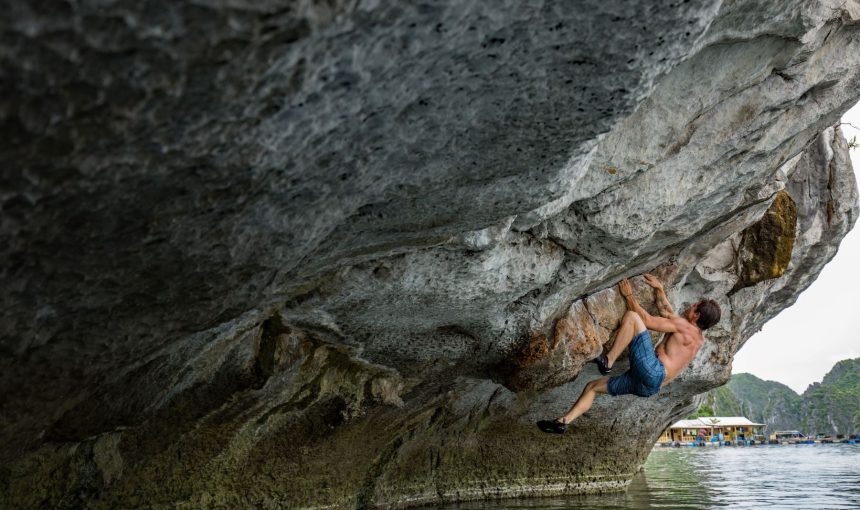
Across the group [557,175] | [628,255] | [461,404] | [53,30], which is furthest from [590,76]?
[461,404]

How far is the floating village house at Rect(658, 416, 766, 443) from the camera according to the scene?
63.2 m

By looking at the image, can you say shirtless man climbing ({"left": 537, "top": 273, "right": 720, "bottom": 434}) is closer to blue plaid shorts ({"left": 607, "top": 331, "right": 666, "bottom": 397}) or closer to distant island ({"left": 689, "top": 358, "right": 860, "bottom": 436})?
blue plaid shorts ({"left": 607, "top": 331, "right": 666, "bottom": 397})

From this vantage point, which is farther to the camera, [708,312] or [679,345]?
[679,345]

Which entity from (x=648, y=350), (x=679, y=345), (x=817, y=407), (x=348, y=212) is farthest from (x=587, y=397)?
(x=817, y=407)

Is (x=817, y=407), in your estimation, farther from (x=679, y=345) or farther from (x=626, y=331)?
(x=626, y=331)

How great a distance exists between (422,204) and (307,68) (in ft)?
6.56

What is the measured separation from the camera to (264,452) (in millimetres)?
8258

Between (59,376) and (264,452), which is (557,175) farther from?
(264,452)

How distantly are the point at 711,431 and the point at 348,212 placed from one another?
69679mm

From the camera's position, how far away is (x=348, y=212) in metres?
4.23

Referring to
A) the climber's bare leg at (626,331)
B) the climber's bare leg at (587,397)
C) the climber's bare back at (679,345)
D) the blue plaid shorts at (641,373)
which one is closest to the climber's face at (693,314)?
the climber's bare back at (679,345)

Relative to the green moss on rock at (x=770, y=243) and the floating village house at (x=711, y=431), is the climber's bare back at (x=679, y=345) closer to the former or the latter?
the green moss on rock at (x=770, y=243)

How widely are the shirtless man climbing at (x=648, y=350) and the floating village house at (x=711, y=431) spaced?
58.2m

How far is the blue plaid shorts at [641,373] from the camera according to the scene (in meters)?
8.38
